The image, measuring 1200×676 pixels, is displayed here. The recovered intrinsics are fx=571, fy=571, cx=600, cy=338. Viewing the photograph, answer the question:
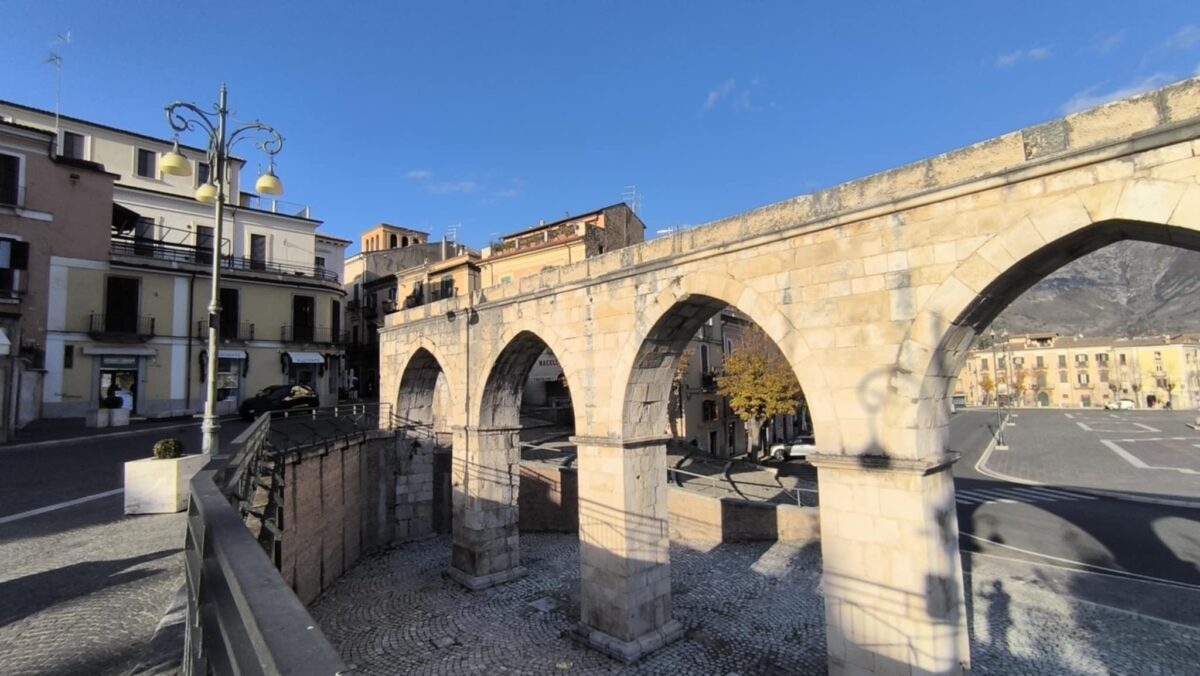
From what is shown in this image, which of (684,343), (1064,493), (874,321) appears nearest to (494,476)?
(684,343)

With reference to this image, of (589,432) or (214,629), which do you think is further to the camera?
(589,432)

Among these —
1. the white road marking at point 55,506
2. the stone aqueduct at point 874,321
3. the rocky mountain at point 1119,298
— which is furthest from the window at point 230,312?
the rocky mountain at point 1119,298

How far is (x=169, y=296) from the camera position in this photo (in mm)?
22203

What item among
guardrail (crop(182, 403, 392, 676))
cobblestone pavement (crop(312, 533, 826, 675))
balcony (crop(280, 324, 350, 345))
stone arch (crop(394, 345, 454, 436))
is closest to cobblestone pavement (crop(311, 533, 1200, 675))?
cobblestone pavement (crop(312, 533, 826, 675))

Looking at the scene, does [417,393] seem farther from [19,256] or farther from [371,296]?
[371,296]

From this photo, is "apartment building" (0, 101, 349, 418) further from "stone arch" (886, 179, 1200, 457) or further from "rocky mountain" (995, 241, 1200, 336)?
"rocky mountain" (995, 241, 1200, 336)

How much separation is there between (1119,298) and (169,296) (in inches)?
8216

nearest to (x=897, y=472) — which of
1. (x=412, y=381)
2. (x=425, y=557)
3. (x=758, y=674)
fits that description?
(x=758, y=674)

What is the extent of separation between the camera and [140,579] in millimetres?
5996

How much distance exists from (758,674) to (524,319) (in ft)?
24.6

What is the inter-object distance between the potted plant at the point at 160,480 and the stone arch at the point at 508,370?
552 cm

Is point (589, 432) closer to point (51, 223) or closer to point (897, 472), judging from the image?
point (897, 472)

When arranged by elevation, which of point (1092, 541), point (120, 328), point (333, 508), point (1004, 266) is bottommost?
point (1092, 541)

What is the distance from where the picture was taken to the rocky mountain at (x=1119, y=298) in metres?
130
